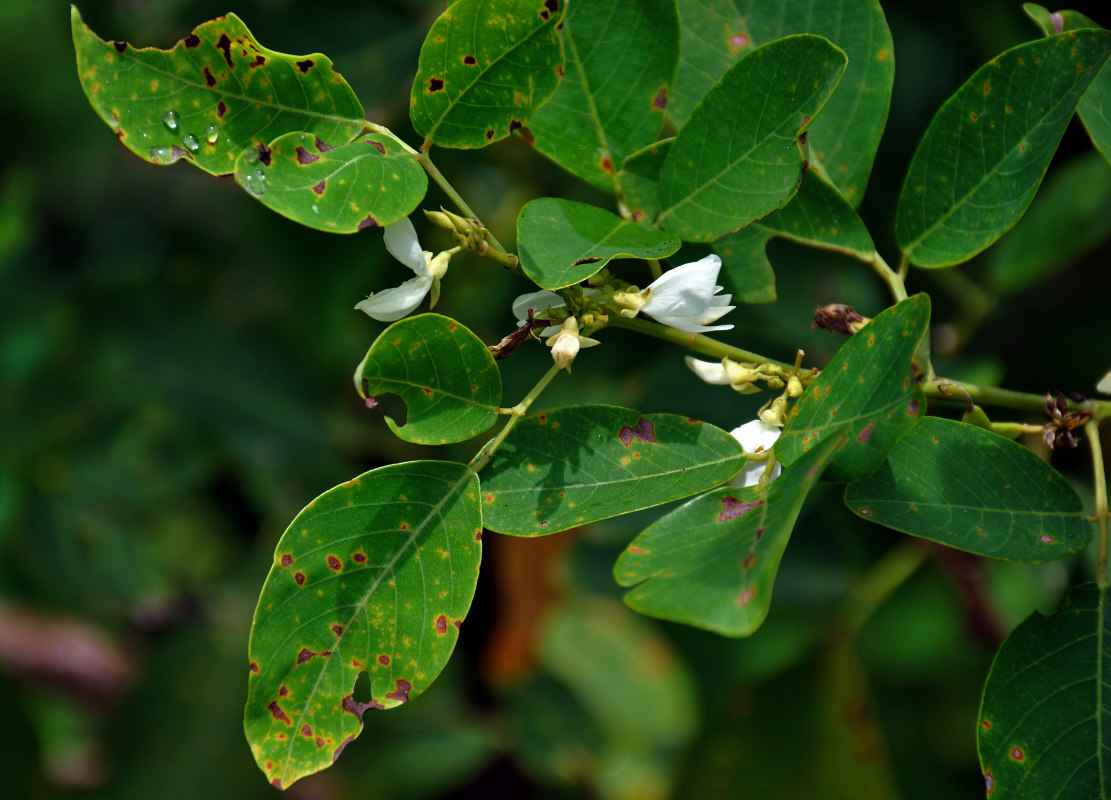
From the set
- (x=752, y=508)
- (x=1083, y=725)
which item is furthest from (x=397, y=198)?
(x=1083, y=725)

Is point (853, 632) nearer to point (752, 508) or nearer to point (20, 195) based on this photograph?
point (752, 508)

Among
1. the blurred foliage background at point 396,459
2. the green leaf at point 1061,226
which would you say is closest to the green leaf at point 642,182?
the blurred foliage background at point 396,459

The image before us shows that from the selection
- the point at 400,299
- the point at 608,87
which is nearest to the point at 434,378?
the point at 400,299

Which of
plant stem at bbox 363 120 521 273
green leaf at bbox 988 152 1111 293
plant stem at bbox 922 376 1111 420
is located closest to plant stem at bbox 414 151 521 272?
plant stem at bbox 363 120 521 273

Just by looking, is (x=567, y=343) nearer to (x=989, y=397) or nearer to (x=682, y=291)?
(x=682, y=291)

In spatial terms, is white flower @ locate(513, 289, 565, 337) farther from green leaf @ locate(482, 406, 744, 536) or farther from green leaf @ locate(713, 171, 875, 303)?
green leaf @ locate(713, 171, 875, 303)

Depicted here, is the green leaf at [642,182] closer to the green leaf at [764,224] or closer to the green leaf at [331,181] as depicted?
the green leaf at [764,224]
